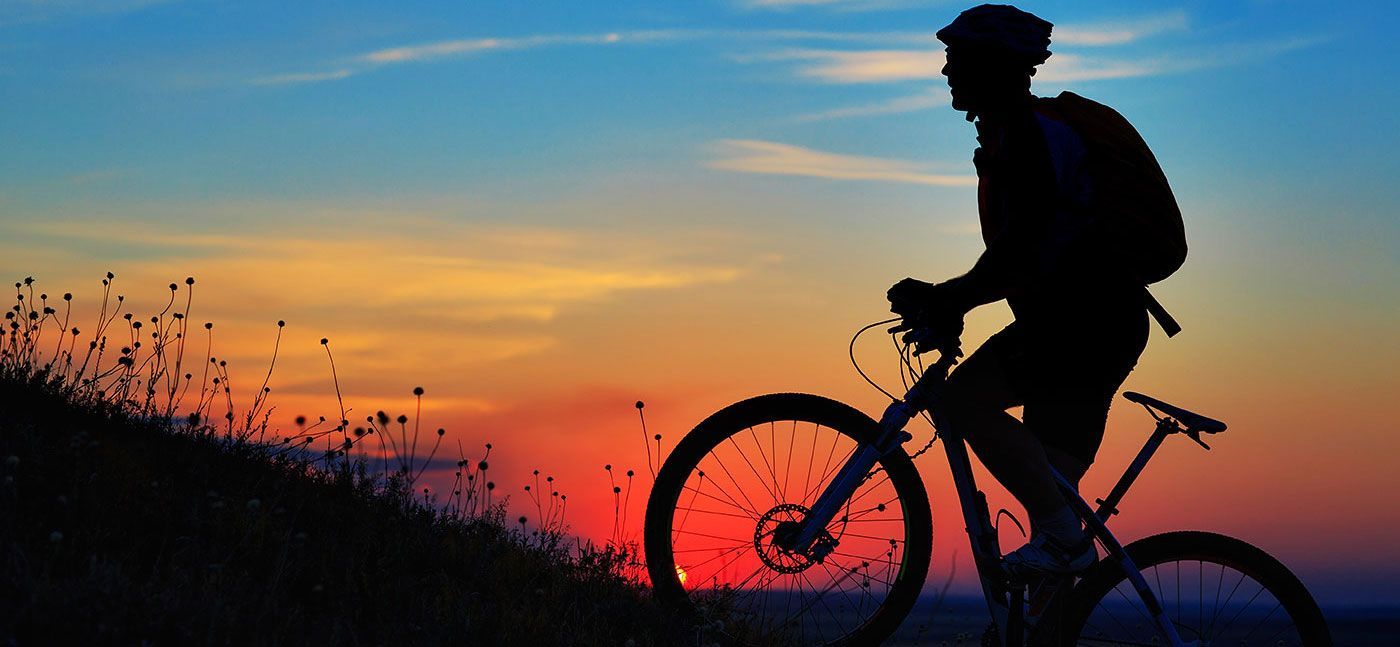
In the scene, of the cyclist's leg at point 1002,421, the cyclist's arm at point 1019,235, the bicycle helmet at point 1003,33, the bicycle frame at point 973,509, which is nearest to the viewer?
the cyclist's arm at point 1019,235

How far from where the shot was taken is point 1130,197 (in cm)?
500

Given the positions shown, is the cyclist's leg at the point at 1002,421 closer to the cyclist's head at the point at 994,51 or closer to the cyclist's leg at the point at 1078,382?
the cyclist's leg at the point at 1078,382

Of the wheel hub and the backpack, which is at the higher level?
the backpack

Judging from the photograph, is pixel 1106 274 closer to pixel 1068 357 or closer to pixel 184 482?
pixel 1068 357

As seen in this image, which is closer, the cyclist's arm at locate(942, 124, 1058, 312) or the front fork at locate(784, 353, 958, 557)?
the cyclist's arm at locate(942, 124, 1058, 312)

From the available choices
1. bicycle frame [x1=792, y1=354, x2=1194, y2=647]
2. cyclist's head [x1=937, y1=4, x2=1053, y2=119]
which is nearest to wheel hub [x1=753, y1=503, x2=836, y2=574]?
bicycle frame [x1=792, y1=354, x2=1194, y2=647]

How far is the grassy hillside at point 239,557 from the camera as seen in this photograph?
16.0ft

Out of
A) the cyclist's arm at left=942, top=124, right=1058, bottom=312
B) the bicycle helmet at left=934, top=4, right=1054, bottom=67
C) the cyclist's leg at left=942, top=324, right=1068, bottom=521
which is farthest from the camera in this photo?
the cyclist's leg at left=942, top=324, right=1068, bottom=521

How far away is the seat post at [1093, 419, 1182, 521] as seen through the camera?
17.9 feet

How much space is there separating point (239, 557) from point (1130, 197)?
14.2 ft

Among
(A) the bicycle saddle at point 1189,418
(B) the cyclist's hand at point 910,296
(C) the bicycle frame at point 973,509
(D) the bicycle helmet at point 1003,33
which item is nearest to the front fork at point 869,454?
(C) the bicycle frame at point 973,509

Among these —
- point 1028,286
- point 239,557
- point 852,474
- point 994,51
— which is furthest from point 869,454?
point 239,557

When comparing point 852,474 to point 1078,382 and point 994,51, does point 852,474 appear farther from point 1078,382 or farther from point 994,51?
point 994,51

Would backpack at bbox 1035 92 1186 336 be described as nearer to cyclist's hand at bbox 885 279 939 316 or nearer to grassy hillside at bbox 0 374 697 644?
cyclist's hand at bbox 885 279 939 316
